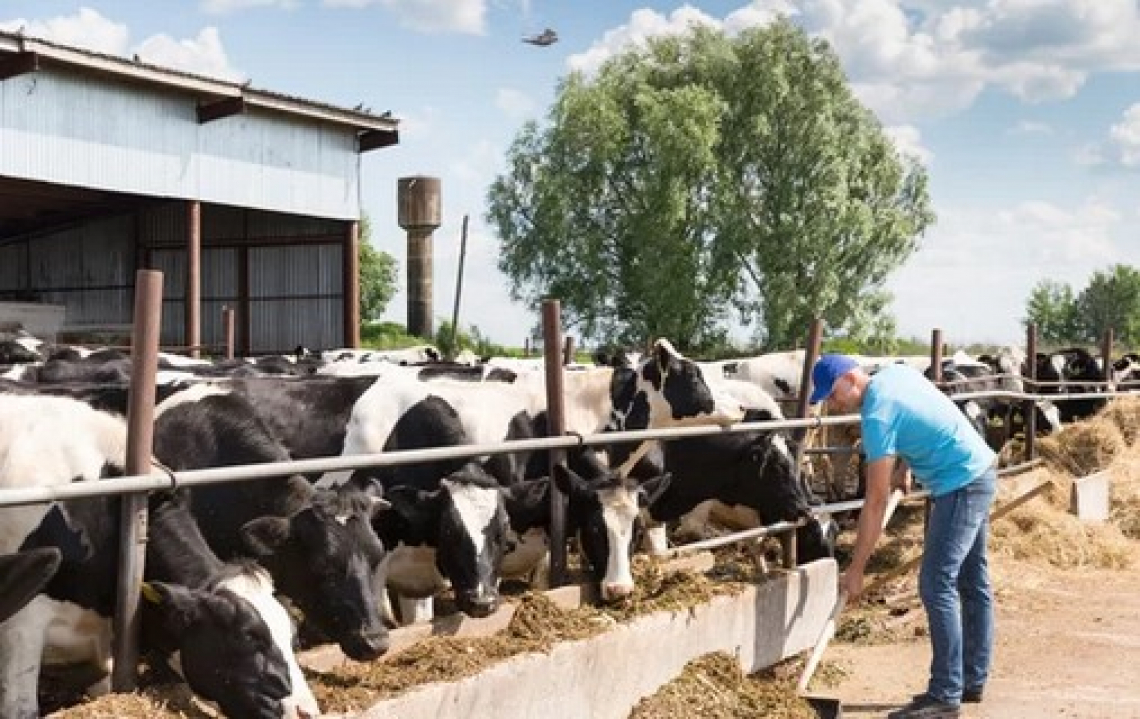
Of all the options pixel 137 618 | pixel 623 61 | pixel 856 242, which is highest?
pixel 623 61

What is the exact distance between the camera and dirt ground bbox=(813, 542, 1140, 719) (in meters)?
7.01

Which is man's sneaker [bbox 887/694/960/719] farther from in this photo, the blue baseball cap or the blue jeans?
the blue baseball cap

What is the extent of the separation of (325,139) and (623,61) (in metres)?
19.1

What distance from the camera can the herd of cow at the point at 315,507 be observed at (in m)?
4.73

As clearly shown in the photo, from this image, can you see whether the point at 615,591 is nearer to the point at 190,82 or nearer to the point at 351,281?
the point at 190,82

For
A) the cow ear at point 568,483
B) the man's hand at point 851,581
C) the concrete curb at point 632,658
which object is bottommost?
the concrete curb at point 632,658

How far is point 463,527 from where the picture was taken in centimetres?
636

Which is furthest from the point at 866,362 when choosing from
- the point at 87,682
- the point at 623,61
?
the point at 623,61

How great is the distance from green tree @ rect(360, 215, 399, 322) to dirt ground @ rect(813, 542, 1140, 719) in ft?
202

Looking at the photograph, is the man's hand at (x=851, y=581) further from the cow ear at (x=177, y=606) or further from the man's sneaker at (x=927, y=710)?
the cow ear at (x=177, y=606)

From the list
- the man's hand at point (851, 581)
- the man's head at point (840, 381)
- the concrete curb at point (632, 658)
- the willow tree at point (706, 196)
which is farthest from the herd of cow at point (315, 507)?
the willow tree at point (706, 196)

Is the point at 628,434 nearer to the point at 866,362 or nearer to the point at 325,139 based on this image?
the point at 866,362

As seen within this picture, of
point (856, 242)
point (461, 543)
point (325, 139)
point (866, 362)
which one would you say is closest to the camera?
point (461, 543)

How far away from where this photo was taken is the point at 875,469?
20.9 feet
